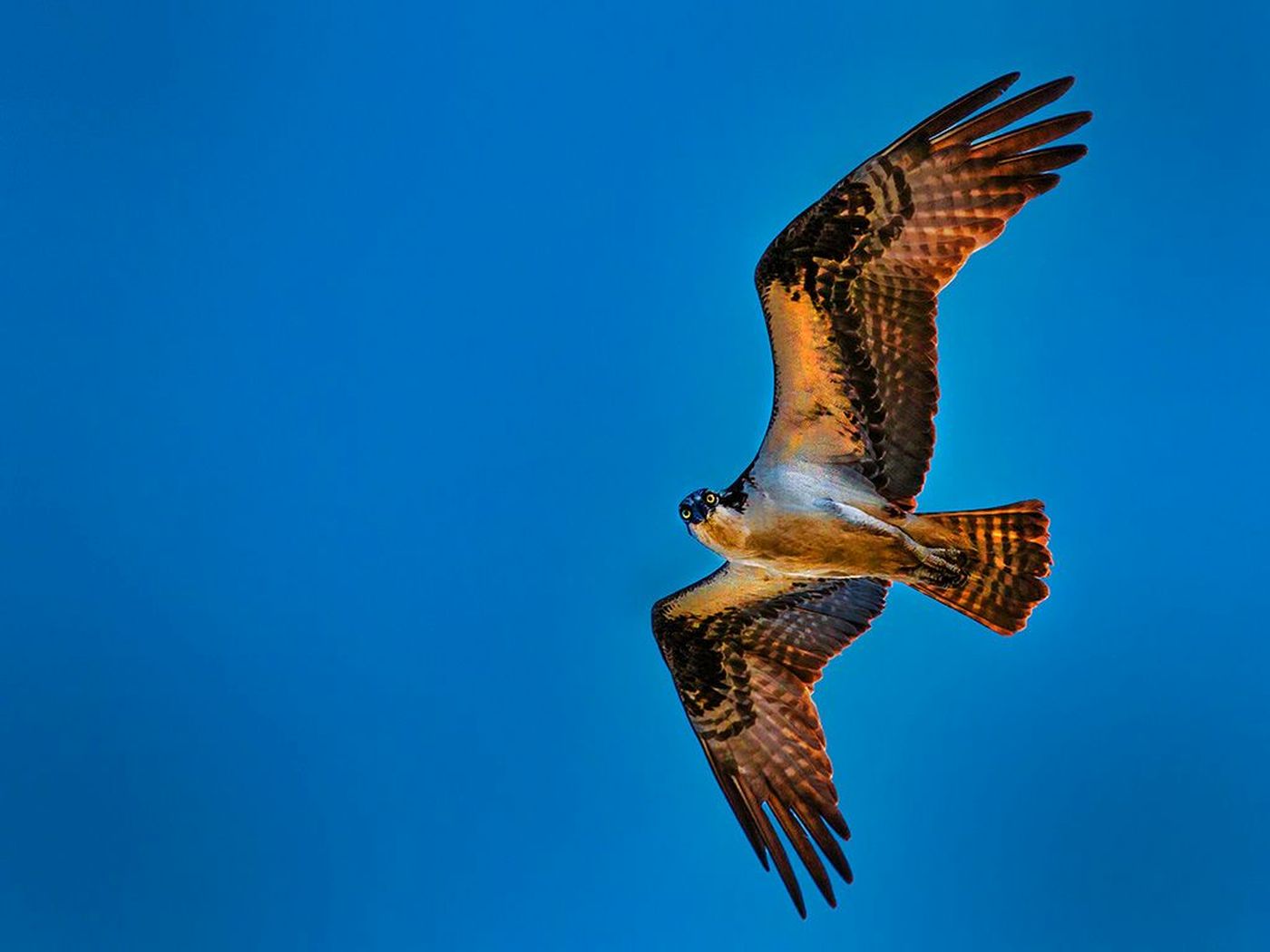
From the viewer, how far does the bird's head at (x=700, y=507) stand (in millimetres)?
11352

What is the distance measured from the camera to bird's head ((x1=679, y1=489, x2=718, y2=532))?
37.2 feet

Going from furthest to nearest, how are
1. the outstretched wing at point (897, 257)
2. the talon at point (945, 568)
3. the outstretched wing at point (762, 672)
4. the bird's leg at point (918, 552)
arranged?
1. the outstretched wing at point (762, 672)
2. the talon at point (945, 568)
3. the bird's leg at point (918, 552)
4. the outstretched wing at point (897, 257)

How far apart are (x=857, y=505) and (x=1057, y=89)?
2.99 meters

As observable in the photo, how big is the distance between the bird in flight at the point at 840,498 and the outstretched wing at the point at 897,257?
0.01 m

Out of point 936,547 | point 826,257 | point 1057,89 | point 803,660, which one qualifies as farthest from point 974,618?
point 1057,89

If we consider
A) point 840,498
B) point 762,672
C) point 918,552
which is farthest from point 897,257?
point 762,672

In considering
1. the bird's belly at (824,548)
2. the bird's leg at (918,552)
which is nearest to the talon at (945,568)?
Result: the bird's leg at (918,552)

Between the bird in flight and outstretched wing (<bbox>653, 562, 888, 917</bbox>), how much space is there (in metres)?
0.01

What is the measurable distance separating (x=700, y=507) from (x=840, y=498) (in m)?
0.95

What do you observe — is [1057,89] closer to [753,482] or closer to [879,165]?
[879,165]

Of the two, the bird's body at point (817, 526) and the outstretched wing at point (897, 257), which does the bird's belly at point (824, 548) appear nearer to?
the bird's body at point (817, 526)

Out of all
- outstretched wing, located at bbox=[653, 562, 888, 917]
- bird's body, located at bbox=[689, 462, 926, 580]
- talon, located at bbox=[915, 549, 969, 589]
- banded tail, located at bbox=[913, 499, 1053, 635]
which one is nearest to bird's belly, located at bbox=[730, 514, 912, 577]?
bird's body, located at bbox=[689, 462, 926, 580]

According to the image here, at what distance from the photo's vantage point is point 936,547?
451 inches

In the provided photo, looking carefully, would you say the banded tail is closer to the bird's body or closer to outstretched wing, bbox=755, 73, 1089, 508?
the bird's body
